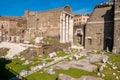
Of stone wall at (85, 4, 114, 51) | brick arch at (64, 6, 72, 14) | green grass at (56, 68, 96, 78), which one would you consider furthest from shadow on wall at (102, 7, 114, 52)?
green grass at (56, 68, 96, 78)

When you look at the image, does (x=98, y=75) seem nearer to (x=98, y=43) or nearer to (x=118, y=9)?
(x=118, y=9)

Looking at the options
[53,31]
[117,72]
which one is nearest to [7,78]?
[117,72]

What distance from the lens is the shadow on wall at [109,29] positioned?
95.5 feet

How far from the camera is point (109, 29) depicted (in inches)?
1162

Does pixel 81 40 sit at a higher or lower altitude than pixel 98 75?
higher

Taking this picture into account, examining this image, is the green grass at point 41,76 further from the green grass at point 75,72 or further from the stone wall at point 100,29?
the stone wall at point 100,29

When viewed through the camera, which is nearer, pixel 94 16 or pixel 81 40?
pixel 94 16

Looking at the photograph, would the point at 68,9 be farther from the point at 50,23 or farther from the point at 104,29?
the point at 104,29

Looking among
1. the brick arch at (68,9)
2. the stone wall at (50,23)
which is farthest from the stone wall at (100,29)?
the brick arch at (68,9)

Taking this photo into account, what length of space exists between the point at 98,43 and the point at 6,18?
28.6 metres

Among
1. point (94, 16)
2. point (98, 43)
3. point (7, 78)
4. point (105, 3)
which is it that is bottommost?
point (7, 78)

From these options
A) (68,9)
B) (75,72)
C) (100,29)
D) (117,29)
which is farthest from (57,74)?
(68,9)

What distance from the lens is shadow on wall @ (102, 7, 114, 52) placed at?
2911 centimetres

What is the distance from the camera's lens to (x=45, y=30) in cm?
4181
